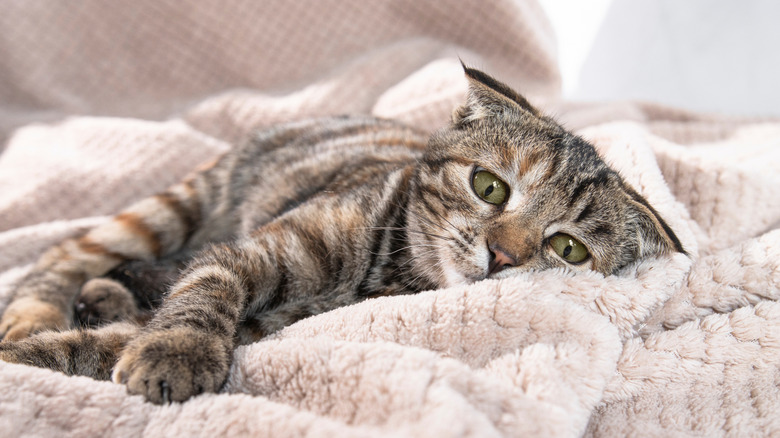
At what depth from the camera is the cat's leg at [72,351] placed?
38.4 inches

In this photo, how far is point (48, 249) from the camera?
164 centimetres

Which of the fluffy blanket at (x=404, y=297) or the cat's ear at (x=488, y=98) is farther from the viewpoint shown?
the cat's ear at (x=488, y=98)

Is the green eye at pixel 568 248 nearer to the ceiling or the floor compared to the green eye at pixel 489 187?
nearer to the floor

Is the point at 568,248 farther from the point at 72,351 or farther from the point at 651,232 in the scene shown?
the point at 72,351

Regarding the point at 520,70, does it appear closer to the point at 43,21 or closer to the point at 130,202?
the point at 130,202

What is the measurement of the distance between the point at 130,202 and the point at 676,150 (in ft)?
6.22

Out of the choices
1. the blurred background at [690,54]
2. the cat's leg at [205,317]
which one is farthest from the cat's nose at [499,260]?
the blurred background at [690,54]

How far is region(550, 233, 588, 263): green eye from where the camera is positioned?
1.08m

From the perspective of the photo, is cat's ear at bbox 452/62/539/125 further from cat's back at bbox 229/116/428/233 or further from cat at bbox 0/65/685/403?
cat's back at bbox 229/116/428/233

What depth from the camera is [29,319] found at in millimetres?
1275

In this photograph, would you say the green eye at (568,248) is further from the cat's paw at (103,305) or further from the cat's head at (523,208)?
the cat's paw at (103,305)

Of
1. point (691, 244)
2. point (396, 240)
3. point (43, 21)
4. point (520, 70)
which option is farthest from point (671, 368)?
point (43, 21)

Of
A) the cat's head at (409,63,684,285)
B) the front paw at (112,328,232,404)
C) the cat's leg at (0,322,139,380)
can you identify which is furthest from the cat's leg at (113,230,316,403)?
the cat's head at (409,63,684,285)

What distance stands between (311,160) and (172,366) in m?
1.05
